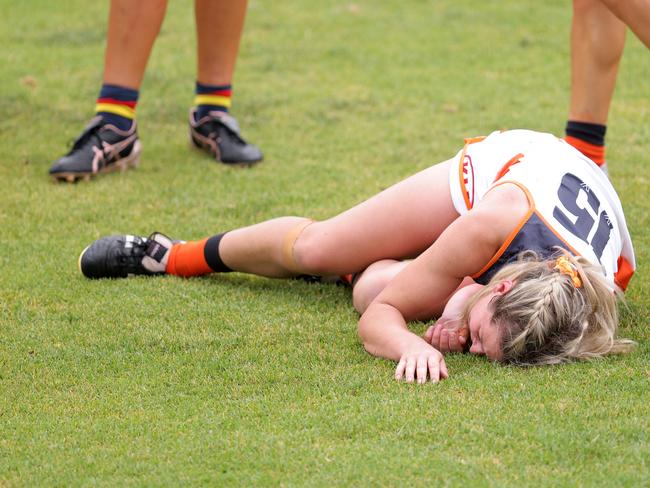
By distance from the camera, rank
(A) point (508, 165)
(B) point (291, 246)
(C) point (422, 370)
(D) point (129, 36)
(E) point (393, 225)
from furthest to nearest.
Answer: (D) point (129, 36) → (B) point (291, 246) → (E) point (393, 225) → (A) point (508, 165) → (C) point (422, 370)

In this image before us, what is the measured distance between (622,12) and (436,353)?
105cm

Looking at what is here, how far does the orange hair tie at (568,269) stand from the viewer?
2297mm

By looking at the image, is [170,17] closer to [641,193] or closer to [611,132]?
[611,132]

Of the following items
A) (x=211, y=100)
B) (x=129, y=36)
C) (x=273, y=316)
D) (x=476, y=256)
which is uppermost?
(x=129, y=36)

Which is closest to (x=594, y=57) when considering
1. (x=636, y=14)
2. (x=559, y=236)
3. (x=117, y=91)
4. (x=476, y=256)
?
(x=636, y=14)

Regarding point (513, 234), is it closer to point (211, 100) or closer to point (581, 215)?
point (581, 215)

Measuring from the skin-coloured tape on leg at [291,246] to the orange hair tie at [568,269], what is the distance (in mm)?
776

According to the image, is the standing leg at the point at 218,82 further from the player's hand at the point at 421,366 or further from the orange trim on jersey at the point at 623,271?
the player's hand at the point at 421,366

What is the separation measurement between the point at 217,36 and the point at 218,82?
180mm

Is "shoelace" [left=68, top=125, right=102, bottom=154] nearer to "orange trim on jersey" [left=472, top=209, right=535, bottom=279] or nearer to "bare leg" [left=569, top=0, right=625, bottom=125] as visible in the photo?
"bare leg" [left=569, top=0, right=625, bottom=125]

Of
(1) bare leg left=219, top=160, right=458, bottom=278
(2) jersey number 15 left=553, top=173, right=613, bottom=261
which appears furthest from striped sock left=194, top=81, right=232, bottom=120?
(2) jersey number 15 left=553, top=173, right=613, bottom=261

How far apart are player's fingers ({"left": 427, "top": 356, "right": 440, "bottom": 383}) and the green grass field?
0.13 ft

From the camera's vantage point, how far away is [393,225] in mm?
2723

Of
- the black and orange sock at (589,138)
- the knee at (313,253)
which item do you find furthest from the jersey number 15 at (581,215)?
the black and orange sock at (589,138)
